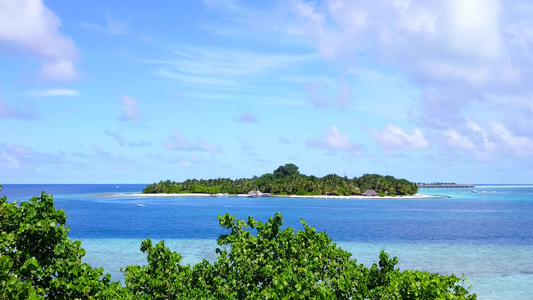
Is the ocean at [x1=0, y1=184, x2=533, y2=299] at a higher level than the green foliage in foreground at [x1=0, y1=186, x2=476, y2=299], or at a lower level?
lower

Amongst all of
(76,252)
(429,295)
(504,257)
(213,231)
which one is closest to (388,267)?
(429,295)

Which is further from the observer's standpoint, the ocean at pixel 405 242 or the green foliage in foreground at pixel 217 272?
the ocean at pixel 405 242

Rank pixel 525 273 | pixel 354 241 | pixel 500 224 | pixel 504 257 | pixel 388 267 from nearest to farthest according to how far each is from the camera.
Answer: pixel 388 267, pixel 525 273, pixel 504 257, pixel 354 241, pixel 500 224

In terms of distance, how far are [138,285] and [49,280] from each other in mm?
3416

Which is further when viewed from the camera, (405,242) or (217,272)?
(405,242)

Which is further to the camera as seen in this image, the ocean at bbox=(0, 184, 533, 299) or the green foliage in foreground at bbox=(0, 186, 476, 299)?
the ocean at bbox=(0, 184, 533, 299)

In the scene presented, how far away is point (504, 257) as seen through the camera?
1961 inches

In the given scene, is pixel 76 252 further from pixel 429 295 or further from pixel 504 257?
pixel 504 257

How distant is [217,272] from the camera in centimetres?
1533

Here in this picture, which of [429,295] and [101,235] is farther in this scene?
[101,235]

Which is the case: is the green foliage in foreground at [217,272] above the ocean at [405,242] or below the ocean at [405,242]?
above

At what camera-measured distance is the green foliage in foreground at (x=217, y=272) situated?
11.2 meters

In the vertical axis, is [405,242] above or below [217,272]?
below

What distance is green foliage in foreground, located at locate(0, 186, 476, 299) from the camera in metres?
11.2
